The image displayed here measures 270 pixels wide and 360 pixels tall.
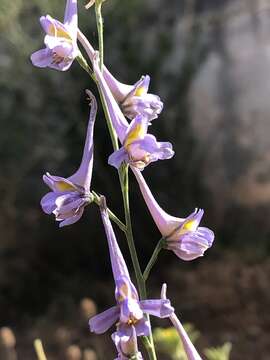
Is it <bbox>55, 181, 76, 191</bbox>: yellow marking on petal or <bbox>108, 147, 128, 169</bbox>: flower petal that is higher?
<bbox>108, 147, 128, 169</bbox>: flower petal

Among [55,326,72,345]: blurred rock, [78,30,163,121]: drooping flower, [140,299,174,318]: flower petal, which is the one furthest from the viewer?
[55,326,72,345]: blurred rock

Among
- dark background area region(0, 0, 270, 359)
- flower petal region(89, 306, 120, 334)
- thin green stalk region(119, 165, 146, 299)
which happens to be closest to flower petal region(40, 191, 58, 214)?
thin green stalk region(119, 165, 146, 299)

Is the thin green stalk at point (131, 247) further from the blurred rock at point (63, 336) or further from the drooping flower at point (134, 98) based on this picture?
the blurred rock at point (63, 336)

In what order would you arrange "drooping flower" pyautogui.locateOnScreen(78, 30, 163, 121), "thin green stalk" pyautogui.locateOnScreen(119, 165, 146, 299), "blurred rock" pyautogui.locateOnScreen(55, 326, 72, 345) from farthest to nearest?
1. "blurred rock" pyautogui.locateOnScreen(55, 326, 72, 345)
2. "drooping flower" pyautogui.locateOnScreen(78, 30, 163, 121)
3. "thin green stalk" pyautogui.locateOnScreen(119, 165, 146, 299)

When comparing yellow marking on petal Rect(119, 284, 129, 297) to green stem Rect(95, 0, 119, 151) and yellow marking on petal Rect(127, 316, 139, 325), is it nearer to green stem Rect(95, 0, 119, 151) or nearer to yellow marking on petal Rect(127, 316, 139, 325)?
yellow marking on petal Rect(127, 316, 139, 325)

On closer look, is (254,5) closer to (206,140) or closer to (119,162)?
(206,140)

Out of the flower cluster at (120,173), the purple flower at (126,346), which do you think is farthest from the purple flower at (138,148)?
the purple flower at (126,346)

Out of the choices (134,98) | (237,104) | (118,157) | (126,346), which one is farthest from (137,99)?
(237,104)

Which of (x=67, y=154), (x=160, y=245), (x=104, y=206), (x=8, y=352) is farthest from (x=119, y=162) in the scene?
(x=67, y=154)
